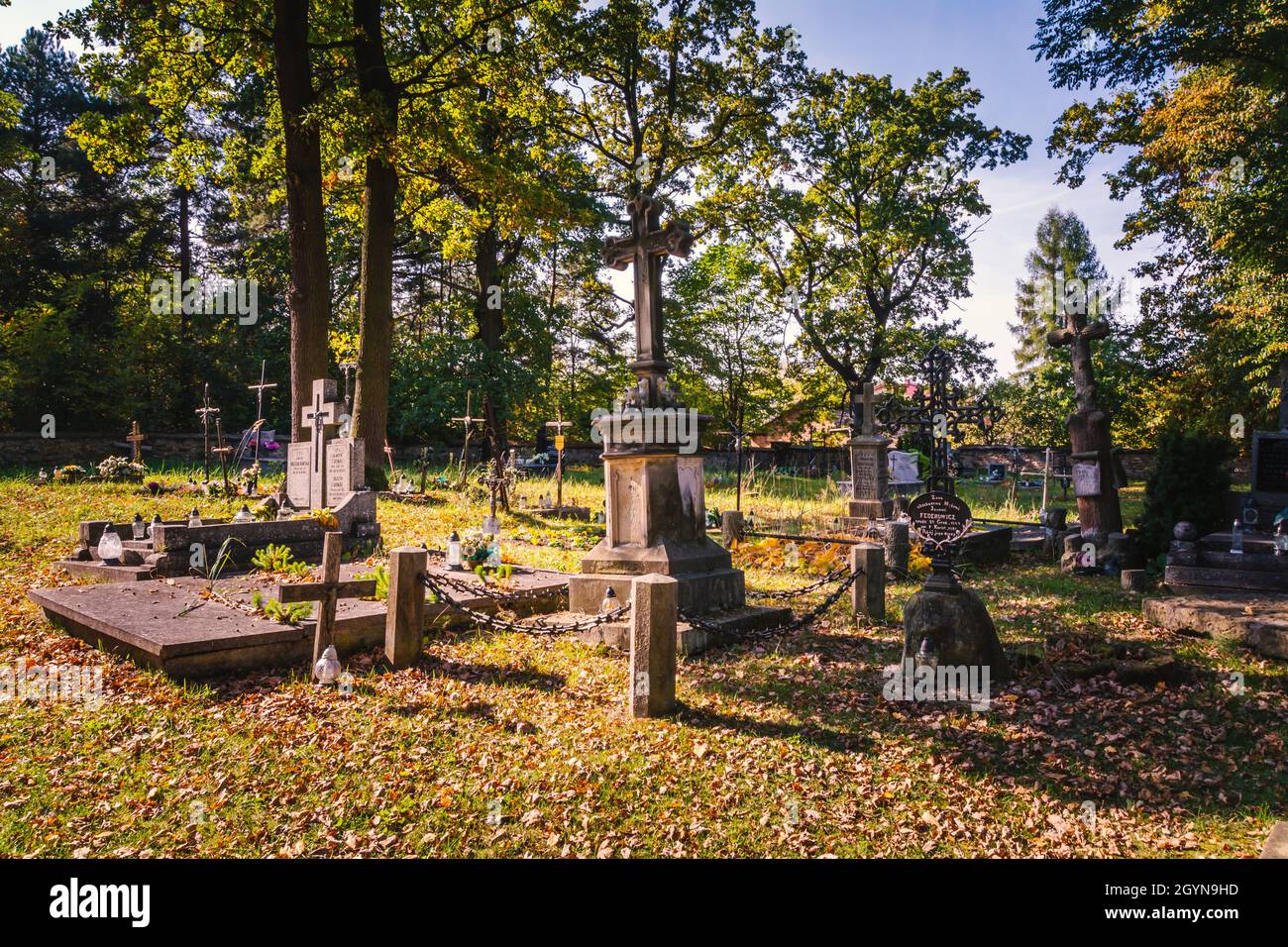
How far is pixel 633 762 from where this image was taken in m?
4.07

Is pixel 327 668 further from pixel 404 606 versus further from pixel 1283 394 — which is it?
pixel 1283 394

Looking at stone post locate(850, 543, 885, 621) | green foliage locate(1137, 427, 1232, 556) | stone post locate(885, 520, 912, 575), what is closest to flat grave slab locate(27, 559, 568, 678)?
stone post locate(850, 543, 885, 621)

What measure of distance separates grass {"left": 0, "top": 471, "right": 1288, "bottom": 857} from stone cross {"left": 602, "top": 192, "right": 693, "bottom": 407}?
2.83 m

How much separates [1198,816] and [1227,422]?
21.2 m

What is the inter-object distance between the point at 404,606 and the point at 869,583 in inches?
180

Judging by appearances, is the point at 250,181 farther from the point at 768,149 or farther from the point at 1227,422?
the point at 1227,422

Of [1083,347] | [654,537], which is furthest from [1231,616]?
[1083,347]

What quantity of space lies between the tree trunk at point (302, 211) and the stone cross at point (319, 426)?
81cm

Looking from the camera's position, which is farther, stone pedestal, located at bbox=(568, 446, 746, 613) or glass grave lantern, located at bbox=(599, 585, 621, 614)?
stone pedestal, located at bbox=(568, 446, 746, 613)

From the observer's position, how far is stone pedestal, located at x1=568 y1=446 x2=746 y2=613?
6.92 metres

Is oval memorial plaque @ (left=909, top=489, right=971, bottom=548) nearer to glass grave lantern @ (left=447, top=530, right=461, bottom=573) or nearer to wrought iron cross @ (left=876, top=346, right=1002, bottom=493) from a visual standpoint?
wrought iron cross @ (left=876, top=346, right=1002, bottom=493)

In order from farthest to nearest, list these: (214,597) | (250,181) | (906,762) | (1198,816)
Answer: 1. (250,181)
2. (214,597)
3. (906,762)
4. (1198,816)

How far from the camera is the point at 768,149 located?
73.8ft
